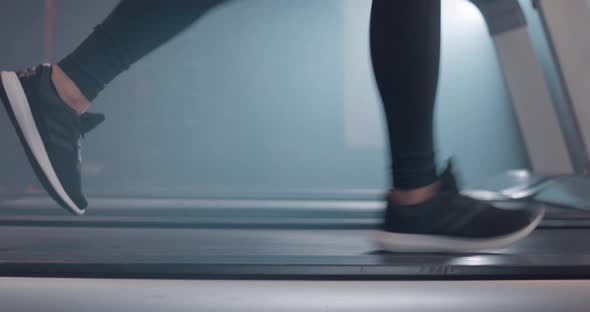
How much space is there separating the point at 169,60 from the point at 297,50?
59cm

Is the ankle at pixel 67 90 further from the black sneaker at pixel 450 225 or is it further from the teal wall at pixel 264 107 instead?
the teal wall at pixel 264 107

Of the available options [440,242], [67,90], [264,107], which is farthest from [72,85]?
[264,107]

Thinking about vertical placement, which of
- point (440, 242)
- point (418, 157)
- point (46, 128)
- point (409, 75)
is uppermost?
point (46, 128)

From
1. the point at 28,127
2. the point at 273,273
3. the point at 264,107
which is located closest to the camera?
the point at 273,273

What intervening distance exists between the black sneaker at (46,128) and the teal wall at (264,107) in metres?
1.58

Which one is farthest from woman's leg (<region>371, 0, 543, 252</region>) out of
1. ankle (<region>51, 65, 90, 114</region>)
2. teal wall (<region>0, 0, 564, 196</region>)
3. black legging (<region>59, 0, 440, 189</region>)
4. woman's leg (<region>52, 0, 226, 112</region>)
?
teal wall (<region>0, 0, 564, 196</region>)

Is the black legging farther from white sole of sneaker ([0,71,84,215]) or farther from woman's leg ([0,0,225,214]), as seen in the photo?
white sole of sneaker ([0,71,84,215])

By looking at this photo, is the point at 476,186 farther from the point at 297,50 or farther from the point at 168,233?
the point at 168,233

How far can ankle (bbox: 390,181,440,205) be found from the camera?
933mm

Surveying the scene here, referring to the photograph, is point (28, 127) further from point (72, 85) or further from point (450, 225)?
point (450, 225)

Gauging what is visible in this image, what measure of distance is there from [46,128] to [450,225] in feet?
2.30

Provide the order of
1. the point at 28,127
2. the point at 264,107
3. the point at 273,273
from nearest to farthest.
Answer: the point at 273,273 → the point at 28,127 → the point at 264,107

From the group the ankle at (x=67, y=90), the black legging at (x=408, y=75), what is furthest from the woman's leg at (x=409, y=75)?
the ankle at (x=67, y=90)

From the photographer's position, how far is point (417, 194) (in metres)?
0.93
